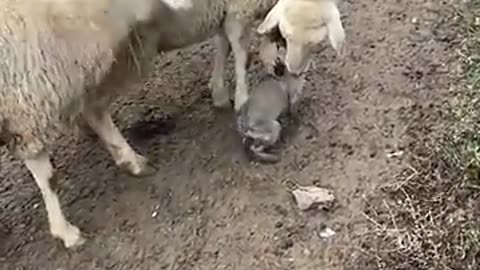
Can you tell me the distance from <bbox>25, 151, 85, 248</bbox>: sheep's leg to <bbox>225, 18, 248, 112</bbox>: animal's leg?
903 millimetres

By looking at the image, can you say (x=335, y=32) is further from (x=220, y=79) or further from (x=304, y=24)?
(x=220, y=79)

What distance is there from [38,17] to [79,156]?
955mm

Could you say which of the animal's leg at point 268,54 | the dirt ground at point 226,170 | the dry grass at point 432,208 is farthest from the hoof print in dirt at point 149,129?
the dry grass at point 432,208

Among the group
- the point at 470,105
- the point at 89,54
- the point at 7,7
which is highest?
the point at 7,7

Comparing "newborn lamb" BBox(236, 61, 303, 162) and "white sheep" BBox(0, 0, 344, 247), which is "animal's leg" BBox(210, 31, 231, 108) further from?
"white sheep" BBox(0, 0, 344, 247)

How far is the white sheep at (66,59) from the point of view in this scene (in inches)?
149

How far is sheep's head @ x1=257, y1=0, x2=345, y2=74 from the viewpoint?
421cm

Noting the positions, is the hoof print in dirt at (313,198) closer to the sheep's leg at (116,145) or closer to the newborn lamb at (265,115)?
the newborn lamb at (265,115)

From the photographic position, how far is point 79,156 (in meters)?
4.61

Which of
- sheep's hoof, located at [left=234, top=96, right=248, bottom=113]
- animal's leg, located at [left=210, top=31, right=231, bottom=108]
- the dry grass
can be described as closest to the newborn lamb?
sheep's hoof, located at [left=234, top=96, right=248, bottom=113]

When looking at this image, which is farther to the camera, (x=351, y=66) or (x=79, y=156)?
(x=351, y=66)

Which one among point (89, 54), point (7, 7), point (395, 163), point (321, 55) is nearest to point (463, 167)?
point (395, 163)

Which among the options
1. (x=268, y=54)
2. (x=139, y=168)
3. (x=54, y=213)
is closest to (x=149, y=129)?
(x=139, y=168)

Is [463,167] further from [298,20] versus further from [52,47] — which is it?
[52,47]
